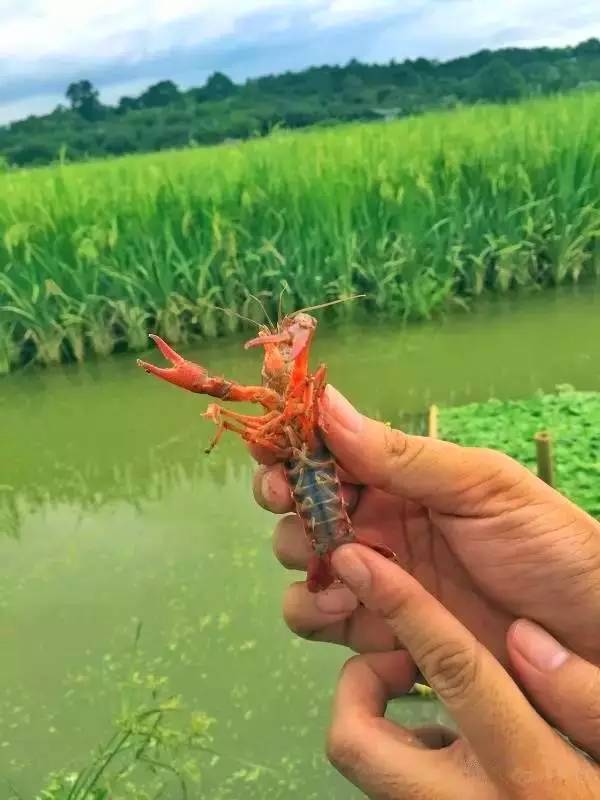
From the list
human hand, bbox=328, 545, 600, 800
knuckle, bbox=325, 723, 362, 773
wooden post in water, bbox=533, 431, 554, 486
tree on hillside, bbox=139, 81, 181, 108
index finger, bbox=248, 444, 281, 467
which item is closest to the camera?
human hand, bbox=328, 545, 600, 800

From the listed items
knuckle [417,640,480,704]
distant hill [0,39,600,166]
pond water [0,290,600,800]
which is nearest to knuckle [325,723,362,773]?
knuckle [417,640,480,704]

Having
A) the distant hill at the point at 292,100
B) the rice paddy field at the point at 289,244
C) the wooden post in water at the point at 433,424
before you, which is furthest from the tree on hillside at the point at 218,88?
the wooden post in water at the point at 433,424

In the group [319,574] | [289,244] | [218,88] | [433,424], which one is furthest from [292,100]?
[319,574]

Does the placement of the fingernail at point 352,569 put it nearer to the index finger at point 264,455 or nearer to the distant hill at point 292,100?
the index finger at point 264,455

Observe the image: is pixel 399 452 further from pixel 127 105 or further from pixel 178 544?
pixel 127 105

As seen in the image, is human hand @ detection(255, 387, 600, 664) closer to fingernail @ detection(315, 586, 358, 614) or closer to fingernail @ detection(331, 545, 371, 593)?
fingernail @ detection(315, 586, 358, 614)

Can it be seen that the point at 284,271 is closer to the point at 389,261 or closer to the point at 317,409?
the point at 389,261

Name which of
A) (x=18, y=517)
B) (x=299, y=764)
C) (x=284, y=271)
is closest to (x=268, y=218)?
(x=284, y=271)

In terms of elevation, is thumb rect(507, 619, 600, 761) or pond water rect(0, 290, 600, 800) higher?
thumb rect(507, 619, 600, 761)
